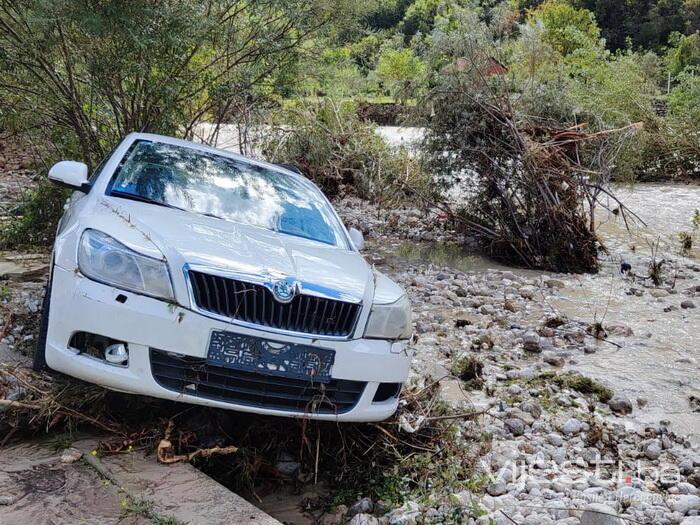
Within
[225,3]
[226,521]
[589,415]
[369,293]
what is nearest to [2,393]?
[226,521]

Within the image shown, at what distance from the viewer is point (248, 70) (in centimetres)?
930

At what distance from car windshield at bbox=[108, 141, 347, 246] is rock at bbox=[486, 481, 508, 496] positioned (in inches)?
71.6

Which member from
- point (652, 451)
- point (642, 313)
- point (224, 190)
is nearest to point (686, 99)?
point (642, 313)

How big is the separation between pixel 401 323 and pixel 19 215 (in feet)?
25.6

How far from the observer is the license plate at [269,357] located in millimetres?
3271

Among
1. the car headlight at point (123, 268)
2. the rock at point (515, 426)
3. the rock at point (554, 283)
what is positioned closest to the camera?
the car headlight at point (123, 268)

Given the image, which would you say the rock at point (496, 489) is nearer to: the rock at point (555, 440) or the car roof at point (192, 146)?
the rock at point (555, 440)

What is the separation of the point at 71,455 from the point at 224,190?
2084 mm

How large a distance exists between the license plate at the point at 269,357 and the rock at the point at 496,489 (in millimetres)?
A: 1100

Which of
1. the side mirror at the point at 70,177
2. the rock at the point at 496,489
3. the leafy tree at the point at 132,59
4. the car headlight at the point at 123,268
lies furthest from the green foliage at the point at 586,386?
the leafy tree at the point at 132,59

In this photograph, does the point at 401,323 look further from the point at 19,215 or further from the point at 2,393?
the point at 19,215

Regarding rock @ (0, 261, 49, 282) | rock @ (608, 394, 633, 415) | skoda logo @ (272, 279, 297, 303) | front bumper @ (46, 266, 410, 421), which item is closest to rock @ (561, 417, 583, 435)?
rock @ (608, 394, 633, 415)

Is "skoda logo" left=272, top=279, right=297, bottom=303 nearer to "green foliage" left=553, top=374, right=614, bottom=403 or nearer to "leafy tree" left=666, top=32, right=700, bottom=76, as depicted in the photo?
"green foliage" left=553, top=374, right=614, bottom=403

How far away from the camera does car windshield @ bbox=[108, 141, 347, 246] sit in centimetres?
446
